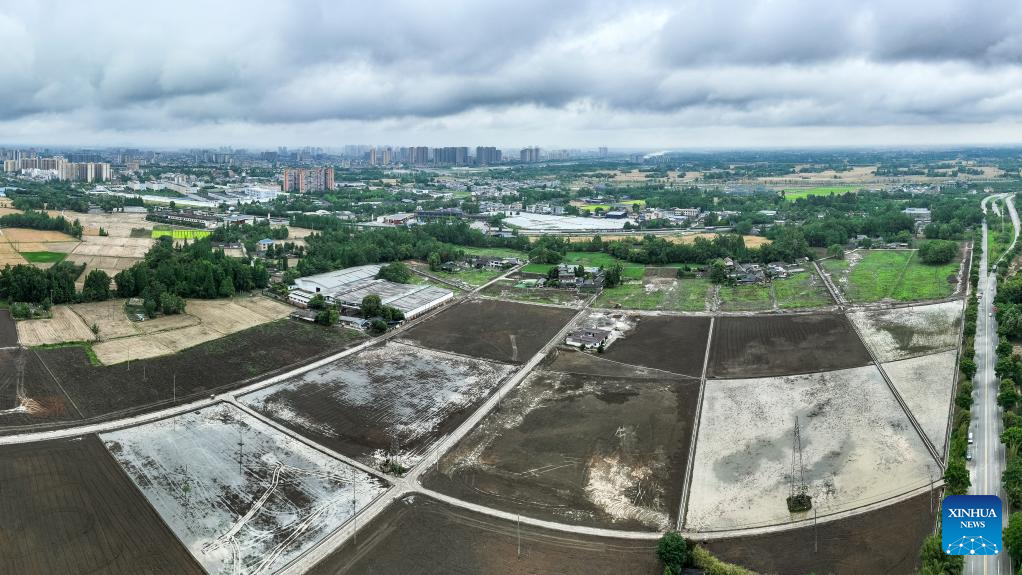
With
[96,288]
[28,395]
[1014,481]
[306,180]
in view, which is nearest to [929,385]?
[1014,481]

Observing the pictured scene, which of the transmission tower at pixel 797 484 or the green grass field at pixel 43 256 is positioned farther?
the green grass field at pixel 43 256

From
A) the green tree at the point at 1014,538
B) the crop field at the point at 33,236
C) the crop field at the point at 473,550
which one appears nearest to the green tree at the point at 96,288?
the crop field at the point at 33,236

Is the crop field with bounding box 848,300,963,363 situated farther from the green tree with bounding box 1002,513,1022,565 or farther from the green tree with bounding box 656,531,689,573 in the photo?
the green tree with bounding box 656,531,689,573

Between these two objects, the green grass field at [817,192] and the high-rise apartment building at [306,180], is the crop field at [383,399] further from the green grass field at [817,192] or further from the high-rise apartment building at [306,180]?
the high-rise apartment building at [306,180]

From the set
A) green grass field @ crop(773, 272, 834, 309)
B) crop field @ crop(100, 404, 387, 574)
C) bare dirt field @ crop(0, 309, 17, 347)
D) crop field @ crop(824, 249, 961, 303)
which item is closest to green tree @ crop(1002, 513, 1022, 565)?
crop field @ crop(100, 404, 387, 574)

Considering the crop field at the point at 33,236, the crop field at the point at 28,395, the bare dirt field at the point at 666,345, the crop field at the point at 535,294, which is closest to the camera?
the crop field at the point at 28,395

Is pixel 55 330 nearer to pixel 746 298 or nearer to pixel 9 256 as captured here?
pixel 9 256

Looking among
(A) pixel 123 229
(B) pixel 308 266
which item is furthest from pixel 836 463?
(A) pixel 123 229
